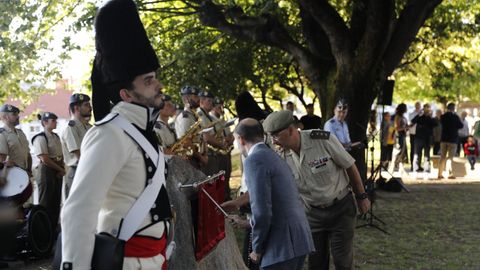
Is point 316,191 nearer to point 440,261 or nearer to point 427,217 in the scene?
point 440,261

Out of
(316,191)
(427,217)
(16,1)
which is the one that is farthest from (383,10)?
(316,191)

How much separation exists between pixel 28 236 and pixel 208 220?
410cm

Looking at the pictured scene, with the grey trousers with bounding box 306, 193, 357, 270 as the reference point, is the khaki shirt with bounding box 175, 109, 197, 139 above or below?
above

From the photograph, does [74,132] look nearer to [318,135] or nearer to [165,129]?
→ [165,129]

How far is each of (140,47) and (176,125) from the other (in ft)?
24.6

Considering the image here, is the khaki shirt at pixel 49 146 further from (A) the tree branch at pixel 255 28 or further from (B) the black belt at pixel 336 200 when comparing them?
(B) the black belt at pixel 336 200

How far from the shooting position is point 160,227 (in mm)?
3217

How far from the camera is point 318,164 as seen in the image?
6043 millimetres

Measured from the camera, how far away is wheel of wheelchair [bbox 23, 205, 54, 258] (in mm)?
8953

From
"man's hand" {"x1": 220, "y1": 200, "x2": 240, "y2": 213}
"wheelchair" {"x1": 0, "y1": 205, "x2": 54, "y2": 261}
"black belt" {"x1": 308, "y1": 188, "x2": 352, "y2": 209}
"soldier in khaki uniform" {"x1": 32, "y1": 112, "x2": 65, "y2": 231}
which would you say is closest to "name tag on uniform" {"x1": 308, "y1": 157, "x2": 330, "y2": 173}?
"black belt" {"x1": 308, "y1": 188, "x2": 352, "y2": 209}

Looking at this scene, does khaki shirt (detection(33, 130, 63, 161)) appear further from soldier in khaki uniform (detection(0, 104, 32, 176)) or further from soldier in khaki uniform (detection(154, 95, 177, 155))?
soldier in khaki uniform (detection(154, 95, 177, 155))

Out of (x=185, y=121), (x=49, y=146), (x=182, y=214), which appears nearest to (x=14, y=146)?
(x=49, y=146)

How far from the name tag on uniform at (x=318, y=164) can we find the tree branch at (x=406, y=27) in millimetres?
8388

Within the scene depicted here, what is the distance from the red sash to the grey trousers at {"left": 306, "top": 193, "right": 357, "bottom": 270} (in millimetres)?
3226
